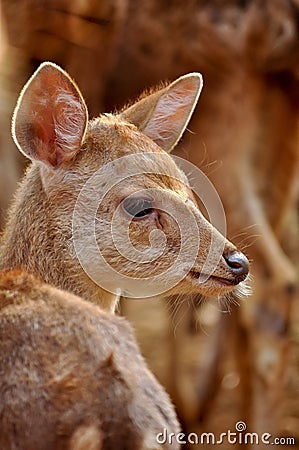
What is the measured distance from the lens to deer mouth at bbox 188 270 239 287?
115 inches

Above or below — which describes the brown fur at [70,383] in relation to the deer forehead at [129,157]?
below

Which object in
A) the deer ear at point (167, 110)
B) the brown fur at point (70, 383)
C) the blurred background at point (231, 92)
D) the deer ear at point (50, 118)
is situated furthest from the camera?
the blurred background at point (231, 92)

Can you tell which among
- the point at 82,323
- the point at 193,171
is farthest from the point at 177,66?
the point at 82,323

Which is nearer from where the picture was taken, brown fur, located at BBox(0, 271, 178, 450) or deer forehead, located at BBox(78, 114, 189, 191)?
brown fur, located at BBox(0, 271, 178, 450)

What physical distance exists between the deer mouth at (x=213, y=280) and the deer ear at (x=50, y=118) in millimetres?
483

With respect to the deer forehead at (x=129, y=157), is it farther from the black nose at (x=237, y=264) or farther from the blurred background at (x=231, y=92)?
the blurred background at (x=231, y=92)

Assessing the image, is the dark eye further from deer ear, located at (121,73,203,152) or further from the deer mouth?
deer ear, located at (121,73,203,152)

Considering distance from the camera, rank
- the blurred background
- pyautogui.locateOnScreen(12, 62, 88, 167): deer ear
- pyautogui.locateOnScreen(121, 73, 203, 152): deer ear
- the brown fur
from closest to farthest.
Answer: the brown fur
pyautogui.locateOnScreen(12, 62, 88, 167): deer ear
pyautogui.locateOnScreen(121, 73, 203, 152): deer ear
the blurred background

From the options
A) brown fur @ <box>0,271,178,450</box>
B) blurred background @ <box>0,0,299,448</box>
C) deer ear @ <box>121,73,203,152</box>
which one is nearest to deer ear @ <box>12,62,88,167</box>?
deer ear @ <box>121,73,203,152</box>

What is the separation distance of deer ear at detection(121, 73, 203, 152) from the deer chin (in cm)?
55

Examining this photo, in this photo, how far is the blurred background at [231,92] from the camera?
18.0 feet

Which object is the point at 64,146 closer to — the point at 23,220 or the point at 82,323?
the point at 23,220

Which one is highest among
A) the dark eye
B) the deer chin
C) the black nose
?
the dark eye

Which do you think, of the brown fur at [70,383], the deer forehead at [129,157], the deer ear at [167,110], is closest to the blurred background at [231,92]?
the deer ear at [167,110]
